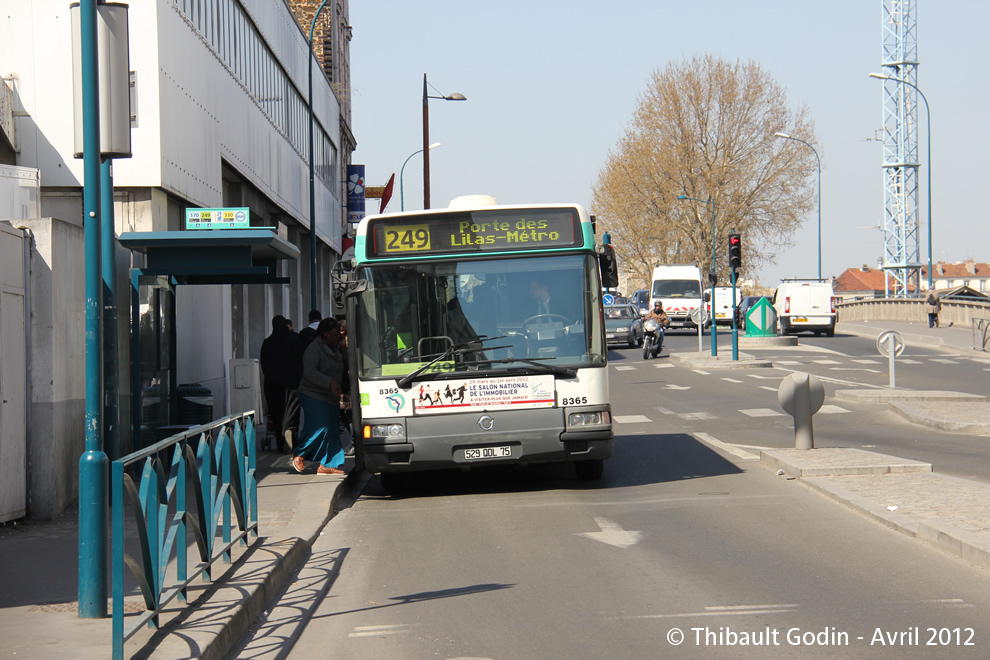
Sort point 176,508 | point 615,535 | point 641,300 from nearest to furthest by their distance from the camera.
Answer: point 176,508 → point 615,535 → point 641,300

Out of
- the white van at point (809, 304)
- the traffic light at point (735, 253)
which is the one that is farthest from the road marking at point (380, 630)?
the white van at point (809, 304)

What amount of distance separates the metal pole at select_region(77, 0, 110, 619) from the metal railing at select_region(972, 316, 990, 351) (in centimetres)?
3635

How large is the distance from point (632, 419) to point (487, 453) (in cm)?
828

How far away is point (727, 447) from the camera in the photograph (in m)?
14.7

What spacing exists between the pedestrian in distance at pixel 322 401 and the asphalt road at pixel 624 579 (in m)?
0.79

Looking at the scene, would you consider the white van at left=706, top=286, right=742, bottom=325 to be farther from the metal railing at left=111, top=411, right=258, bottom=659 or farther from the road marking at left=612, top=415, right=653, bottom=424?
the metal railing at left=111, top=411, right=258, bottom=659

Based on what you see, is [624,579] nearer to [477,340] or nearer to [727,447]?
[477,340]

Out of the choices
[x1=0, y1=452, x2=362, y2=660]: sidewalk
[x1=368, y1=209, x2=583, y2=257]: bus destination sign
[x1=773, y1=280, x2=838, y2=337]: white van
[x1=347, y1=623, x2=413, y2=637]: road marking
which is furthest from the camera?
[x1=773, y1=280, x2=838, y2=337]: white van

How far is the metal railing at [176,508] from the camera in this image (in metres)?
4.89

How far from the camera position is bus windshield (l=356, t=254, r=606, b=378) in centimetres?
1092

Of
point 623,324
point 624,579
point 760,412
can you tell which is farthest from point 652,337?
point 624,579

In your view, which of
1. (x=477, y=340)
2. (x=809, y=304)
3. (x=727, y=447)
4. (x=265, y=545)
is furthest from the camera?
(x=809, y=304)

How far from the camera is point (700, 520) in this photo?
30.3 ft

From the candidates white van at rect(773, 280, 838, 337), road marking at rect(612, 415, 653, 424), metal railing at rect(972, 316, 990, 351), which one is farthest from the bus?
white van at rect(773, 280, 838, 337)
